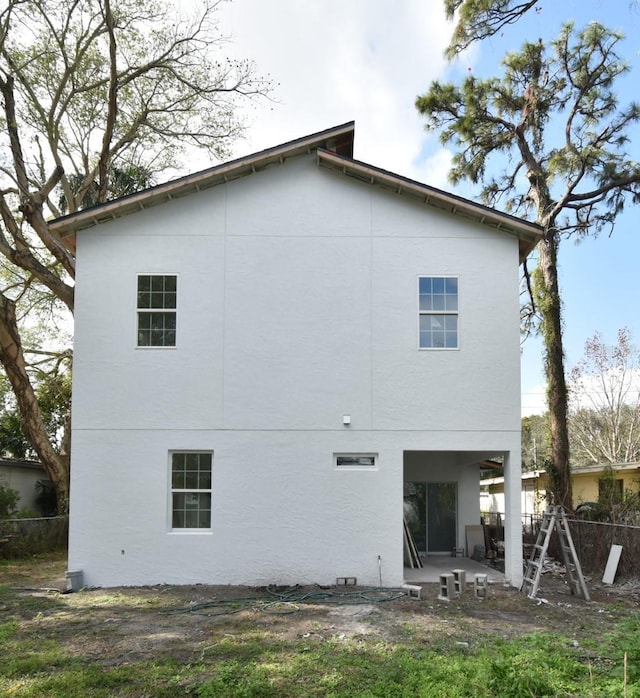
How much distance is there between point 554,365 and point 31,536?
1575cm

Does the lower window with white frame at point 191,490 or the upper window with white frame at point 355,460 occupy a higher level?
the upper window with white frame at point 355,460

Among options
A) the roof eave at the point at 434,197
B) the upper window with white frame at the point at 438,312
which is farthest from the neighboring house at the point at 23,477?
the roof eave at the point at 434,197

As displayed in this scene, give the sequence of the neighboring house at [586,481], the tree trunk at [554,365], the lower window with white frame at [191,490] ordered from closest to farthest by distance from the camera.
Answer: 1. the lower window with white frame at [191,490]
2. the tree trunk at [554,365]
3. the neighboring house at [586,481]

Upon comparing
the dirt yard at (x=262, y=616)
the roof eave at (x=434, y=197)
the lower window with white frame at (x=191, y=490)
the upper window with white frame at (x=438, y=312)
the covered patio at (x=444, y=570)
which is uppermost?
the roof eave at (x=434, y=197)

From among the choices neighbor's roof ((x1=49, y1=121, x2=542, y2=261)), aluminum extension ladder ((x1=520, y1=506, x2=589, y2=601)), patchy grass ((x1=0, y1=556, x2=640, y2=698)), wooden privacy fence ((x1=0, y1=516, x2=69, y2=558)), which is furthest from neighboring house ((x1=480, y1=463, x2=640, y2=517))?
wooden privacy fence ((x1=0, y1=516, x2=69, y2=558))

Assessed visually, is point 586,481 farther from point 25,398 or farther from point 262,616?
point 25,398

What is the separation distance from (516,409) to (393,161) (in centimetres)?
808

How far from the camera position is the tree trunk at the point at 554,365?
59.0 feet

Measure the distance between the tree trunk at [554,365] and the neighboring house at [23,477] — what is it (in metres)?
17.2

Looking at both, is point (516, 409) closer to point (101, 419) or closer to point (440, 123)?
point (101, 419)

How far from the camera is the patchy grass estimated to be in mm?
6578

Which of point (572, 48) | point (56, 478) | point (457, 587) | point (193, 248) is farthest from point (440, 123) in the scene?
point (56, 478)

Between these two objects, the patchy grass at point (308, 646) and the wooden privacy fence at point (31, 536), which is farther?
the wooden privacy fence at point (31, 536)

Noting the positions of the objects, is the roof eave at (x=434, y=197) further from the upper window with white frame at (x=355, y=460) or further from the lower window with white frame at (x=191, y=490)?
the lower window with white frame at (x=191, y=490)
